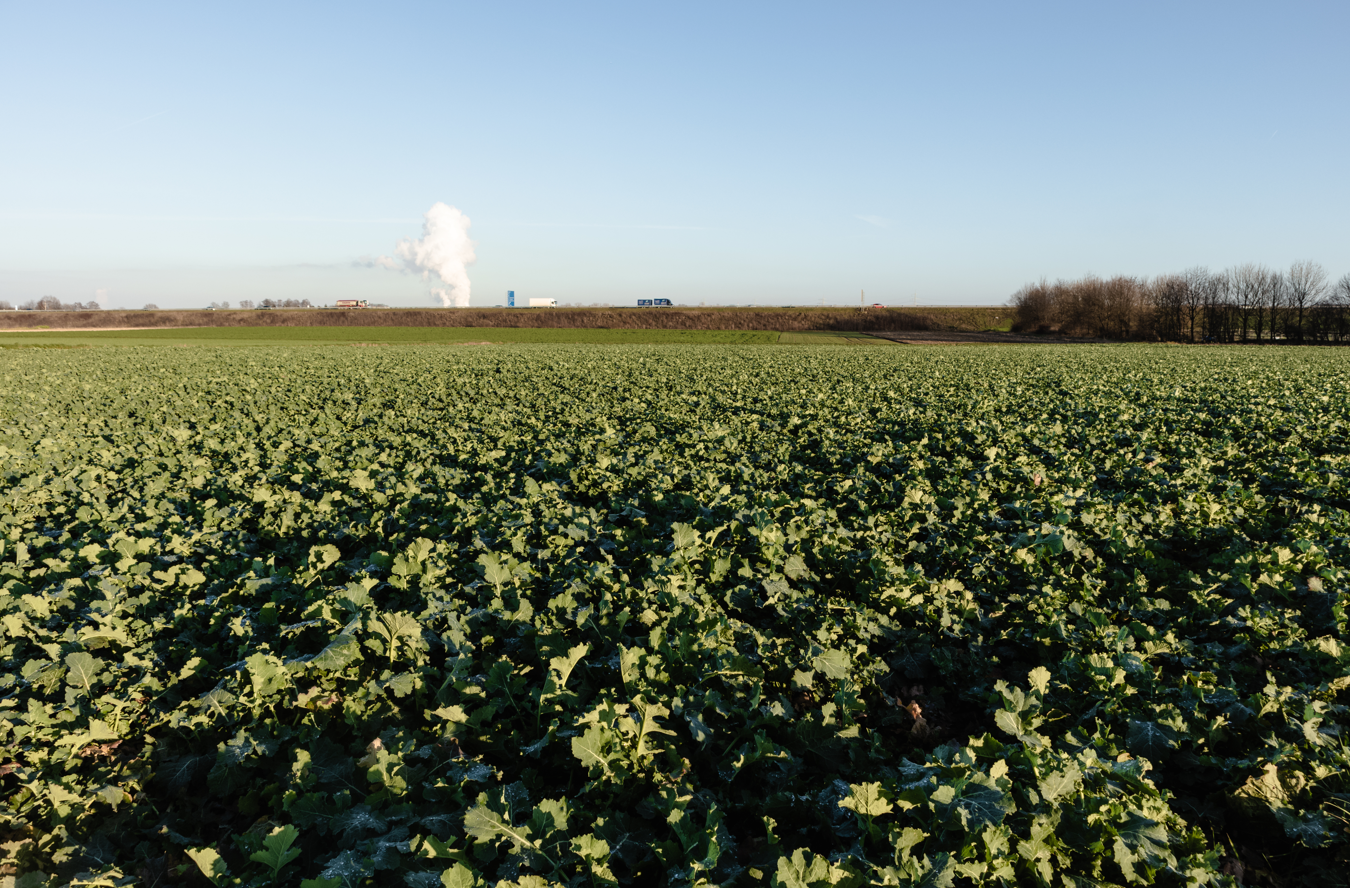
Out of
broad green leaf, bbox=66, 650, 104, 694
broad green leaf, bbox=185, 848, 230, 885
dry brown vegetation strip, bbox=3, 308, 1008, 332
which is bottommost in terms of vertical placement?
broad green leaf, bbox=185, 848, 230, 885

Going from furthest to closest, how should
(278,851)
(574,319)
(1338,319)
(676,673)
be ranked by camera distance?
(574,319) → (1338,319) → (676,673) → (278,851)

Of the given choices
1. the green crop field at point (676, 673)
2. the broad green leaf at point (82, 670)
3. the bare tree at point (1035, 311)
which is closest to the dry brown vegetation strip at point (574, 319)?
the bare tree at point (1035, 311)

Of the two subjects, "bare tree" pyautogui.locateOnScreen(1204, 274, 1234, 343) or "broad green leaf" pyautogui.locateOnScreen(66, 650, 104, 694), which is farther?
"bare tree" pyautogui.locateOnScreen(1204, 274, 1234, 343)

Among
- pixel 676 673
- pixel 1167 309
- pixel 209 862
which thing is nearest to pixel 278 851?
pixel 209 862

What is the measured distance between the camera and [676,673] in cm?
486

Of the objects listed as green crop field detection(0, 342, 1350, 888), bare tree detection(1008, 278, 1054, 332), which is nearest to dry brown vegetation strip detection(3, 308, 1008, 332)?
bare tree detection(1008, 278, 1054, 332)

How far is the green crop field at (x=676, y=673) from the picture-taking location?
3369 millimetres

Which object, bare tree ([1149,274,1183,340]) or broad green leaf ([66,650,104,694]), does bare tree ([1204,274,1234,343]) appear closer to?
bare tree ([1149,274,1183,340])

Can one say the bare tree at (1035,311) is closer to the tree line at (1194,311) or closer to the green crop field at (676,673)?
the tree line at (1194,311)

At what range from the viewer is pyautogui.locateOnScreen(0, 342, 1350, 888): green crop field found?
337 centimetres

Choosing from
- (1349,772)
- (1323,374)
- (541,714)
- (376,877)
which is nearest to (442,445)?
(541,714)

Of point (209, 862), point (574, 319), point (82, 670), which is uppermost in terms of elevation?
point (574, 319)

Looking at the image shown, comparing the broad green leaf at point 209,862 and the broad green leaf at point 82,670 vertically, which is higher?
the broad green leaf at point 82,670

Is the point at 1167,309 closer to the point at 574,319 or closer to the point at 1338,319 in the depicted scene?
the point at 1338,319
